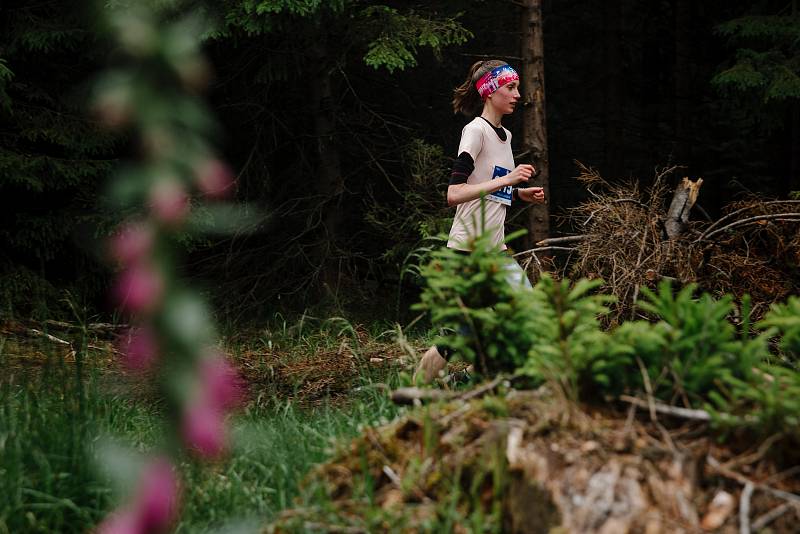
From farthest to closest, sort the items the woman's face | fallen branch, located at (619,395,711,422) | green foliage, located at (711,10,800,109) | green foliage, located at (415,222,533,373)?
green foliage, located at (711,10,800,109) → the woman's face → green foliage, located at (415,222,533,373) → fallen branch, located at (619,395,711,422)

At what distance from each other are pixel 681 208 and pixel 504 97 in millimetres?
1750

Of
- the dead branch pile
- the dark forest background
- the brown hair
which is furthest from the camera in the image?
the dark forest background

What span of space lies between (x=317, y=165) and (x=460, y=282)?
333 inches

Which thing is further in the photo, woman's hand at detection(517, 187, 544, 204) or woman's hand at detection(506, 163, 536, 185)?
woman's hand at detection(517, 187, 544, 204)

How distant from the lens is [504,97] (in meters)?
5.40

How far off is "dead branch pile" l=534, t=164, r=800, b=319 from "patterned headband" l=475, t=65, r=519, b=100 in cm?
121

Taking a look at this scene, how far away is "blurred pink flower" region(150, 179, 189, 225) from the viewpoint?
4.33 feet

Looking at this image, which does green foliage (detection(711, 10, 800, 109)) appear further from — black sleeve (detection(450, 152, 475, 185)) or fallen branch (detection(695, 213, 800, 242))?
black sleeve (detection(450, 152, 475, 185))

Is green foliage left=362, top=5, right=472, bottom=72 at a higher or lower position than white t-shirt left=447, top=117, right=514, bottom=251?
higher

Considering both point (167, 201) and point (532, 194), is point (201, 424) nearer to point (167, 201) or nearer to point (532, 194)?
point (167, 201)

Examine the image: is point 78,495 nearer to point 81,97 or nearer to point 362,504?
point 362,504

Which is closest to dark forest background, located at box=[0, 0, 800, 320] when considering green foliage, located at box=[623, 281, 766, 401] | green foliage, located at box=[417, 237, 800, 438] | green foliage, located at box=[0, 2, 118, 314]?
green foliage, located at box=[0, 2, 118, 314]

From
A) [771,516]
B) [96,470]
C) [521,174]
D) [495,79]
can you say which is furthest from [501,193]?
[771,516]

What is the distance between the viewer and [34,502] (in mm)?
2848
